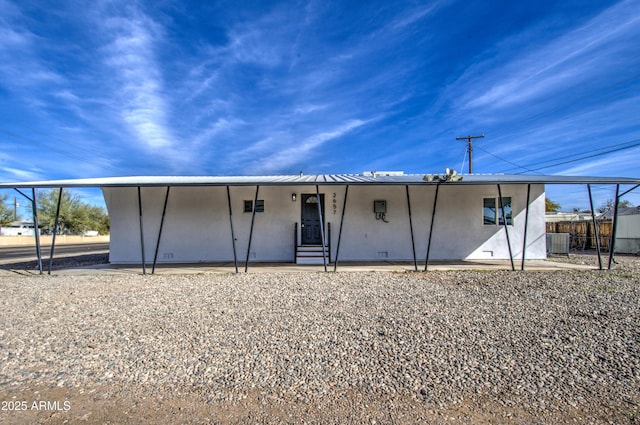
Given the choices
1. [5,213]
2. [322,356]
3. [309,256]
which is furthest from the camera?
[5,213]

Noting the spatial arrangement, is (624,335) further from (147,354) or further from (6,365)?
(6,365)

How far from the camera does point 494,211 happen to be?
10.5m

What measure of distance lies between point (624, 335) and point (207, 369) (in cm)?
463

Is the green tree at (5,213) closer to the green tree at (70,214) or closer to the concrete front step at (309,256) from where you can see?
the green tree at (70,214)

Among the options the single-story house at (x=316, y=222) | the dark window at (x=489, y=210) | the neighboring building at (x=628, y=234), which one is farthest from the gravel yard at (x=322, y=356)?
the neighboring building at (x=628, y=234)

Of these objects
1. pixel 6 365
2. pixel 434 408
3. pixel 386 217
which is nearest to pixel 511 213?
pixel 386 217

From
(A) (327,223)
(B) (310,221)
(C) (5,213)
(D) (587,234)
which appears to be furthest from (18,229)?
(D) (587,234)

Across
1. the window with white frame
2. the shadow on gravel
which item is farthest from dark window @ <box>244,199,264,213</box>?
the window with white frame

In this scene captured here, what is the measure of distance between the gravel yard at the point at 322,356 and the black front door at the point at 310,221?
14.5ft

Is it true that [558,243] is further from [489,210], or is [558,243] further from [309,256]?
[309,256]

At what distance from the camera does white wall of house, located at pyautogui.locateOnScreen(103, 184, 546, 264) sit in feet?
33.2

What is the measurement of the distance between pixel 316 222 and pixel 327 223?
389 mm

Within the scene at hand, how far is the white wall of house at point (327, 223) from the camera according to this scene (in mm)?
10109

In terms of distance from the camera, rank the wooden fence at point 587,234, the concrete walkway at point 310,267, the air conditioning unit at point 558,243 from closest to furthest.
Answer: the concrete walkway at point 310,267 → the air conditioning unit at point 558,243 → the wooden fence at point 587,234
